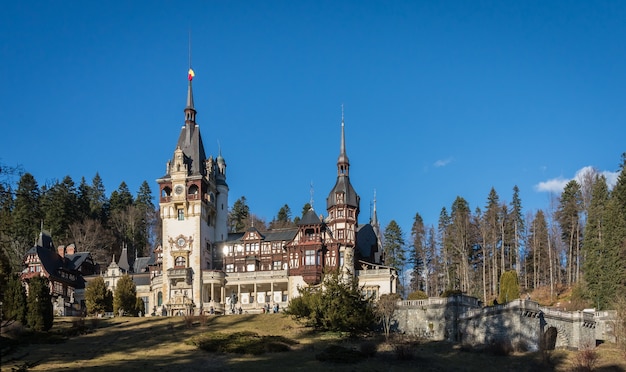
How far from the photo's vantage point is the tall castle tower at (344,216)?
74.7 meters

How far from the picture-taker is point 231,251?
81.6 metres

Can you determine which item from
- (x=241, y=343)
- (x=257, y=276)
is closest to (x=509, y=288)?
(x=257, y=276)

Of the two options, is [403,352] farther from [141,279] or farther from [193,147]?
[141,279]

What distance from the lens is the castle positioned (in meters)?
74.7

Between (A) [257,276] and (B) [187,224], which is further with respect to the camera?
(B) [187,224]

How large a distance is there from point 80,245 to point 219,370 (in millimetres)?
68669

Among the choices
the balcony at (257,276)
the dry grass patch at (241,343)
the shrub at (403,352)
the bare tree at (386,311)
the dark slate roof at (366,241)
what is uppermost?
the dark slate roof at (366,241)

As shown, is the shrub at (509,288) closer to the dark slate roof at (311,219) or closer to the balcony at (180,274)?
the dark slate roof at (311,219)

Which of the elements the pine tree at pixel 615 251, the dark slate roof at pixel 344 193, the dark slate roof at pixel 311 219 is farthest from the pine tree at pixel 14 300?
the pine tree at pixel 615 251

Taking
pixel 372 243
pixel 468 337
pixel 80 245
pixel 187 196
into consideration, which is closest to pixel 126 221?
pixel 80 245

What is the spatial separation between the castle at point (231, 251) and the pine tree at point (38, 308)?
2002 centimetres

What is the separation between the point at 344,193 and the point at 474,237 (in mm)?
26288

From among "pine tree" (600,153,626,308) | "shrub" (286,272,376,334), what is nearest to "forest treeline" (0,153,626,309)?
"pine tree" (600,153,626,308)

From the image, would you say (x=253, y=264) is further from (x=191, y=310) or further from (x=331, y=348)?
(x=331, y=348)
